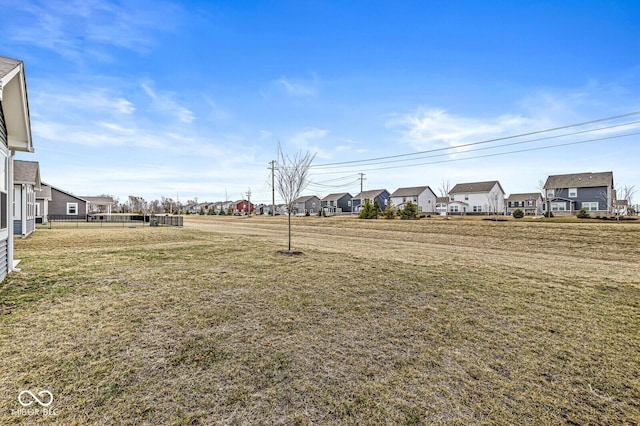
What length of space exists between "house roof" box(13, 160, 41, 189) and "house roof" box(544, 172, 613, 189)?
2305 inches

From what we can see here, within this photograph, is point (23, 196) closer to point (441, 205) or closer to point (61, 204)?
point (61, 204)

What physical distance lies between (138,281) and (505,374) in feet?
24.3

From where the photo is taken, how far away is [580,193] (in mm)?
39969

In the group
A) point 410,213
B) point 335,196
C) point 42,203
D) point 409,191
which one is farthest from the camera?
point 335,196

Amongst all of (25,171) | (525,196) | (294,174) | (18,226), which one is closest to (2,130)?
(294,174)

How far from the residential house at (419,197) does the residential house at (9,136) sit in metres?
53.2

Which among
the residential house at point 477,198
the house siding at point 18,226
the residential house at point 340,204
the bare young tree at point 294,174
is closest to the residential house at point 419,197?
the residential house at point 477,198

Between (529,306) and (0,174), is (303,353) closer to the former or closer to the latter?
(529,306)

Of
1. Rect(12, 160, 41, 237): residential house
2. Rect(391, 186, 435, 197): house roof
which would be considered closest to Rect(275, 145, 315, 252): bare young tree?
Rect(12, 160, 41, 237): residential house

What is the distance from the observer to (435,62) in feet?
56.4

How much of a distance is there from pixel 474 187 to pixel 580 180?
48.4 ft

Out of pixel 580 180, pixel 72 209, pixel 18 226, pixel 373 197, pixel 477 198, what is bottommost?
pixel 18 226

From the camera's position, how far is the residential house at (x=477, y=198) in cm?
4962

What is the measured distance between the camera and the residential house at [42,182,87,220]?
111 feet
